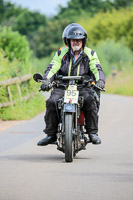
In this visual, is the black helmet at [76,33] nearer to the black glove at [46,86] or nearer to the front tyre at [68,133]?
the black glove at [46,86]

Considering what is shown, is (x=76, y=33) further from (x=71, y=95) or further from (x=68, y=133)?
(x=68, y=133)

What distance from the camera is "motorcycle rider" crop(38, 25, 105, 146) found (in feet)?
33.1

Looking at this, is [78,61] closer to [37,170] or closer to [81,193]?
[37,170]

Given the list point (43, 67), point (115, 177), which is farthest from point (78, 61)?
point (43, 67)

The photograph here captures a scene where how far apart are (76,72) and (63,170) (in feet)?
5.74

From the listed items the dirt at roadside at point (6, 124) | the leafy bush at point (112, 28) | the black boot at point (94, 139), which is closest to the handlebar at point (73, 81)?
the black boot at point (94, 139)

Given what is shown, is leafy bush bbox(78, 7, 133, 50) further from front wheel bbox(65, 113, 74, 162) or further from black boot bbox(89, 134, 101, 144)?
front wheel bbox(65, 113, 74, 162)

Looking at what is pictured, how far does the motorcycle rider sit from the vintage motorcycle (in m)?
0.11

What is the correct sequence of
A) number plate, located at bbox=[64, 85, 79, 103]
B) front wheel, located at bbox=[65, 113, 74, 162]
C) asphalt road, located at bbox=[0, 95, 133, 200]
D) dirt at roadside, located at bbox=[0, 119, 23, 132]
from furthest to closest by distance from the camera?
dirt at roadside, located at bbox=[0, 119, 23, 132], number plate, located at bbox=[64, 85, 79, 103], front wheel, located at bbox=[65, 113, 74, 162], asphalt road, located at bbox=[0, 95, 133, 200]

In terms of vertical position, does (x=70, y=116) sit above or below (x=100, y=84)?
Answer: below

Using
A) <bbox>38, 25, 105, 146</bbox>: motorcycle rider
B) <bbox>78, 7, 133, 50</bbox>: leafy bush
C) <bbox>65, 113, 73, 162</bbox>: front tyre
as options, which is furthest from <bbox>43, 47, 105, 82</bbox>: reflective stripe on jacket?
<bbox>78, 7, 133, 50</bbox>: leafy bush

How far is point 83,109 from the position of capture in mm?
10133

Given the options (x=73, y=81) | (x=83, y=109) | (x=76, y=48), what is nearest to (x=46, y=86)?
(x=73, y=81)

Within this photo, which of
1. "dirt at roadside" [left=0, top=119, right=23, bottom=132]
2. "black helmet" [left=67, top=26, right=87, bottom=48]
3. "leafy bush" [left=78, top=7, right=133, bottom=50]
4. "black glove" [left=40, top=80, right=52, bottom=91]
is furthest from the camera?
"leafy bush" [left=78, top=7, right=133, bottom=50]
